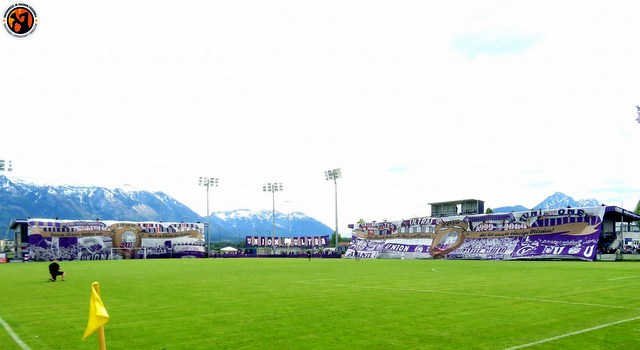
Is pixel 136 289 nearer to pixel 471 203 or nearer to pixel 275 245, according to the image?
pixel 471 203

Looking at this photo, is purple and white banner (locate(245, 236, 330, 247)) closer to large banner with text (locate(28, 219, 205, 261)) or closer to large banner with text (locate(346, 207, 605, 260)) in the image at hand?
large banner with text (locate(28, 219, 205, 261))

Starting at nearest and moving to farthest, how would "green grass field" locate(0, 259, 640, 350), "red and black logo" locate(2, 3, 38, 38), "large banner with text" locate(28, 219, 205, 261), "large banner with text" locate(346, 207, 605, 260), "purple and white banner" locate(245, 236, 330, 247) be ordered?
"green grass field" locate(0, 259, 640, 350) < "red and black logo" locate(2, 3, 38, 38) < "large banner with text" locate(346, 207, 605, 260) < "large banner with text" locate(28, 219, 205, 261) < "purple and white banner" locate(245, 236, 330, 247)

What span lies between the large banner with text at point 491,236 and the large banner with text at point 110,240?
36539 millimetres

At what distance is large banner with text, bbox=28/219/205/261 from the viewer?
303 ft

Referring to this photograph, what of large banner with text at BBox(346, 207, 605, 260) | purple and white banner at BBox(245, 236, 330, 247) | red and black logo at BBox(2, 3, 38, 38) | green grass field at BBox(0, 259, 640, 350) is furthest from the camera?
purple and white banner at BBox(245, 236, 330, 247)

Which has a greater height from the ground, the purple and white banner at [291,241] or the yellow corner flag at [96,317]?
the yellow corner flag at [96,317]

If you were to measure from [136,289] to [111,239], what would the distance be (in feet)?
269

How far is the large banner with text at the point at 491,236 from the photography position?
6575 centimetres

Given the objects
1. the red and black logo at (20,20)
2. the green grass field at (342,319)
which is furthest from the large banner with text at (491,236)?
the red and black logo at (20,20)

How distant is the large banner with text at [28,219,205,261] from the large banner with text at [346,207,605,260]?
120ft

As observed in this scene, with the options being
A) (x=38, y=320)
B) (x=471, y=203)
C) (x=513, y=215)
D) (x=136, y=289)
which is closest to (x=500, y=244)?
(x=513, y=215)

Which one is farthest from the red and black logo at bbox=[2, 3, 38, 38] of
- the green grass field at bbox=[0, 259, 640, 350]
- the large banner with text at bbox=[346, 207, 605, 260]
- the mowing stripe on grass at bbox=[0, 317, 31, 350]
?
the large banner with text at bbox=[346, 207, 605, 260]

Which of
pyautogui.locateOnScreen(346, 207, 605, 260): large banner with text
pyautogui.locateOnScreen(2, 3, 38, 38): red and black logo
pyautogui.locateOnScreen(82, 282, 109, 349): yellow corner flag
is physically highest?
pyautogui.locateOnScreen(2, 3, 38, 38): red and black logo

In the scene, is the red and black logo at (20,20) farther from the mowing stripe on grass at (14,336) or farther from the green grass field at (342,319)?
the mowing stripe on grass at (14,336)
